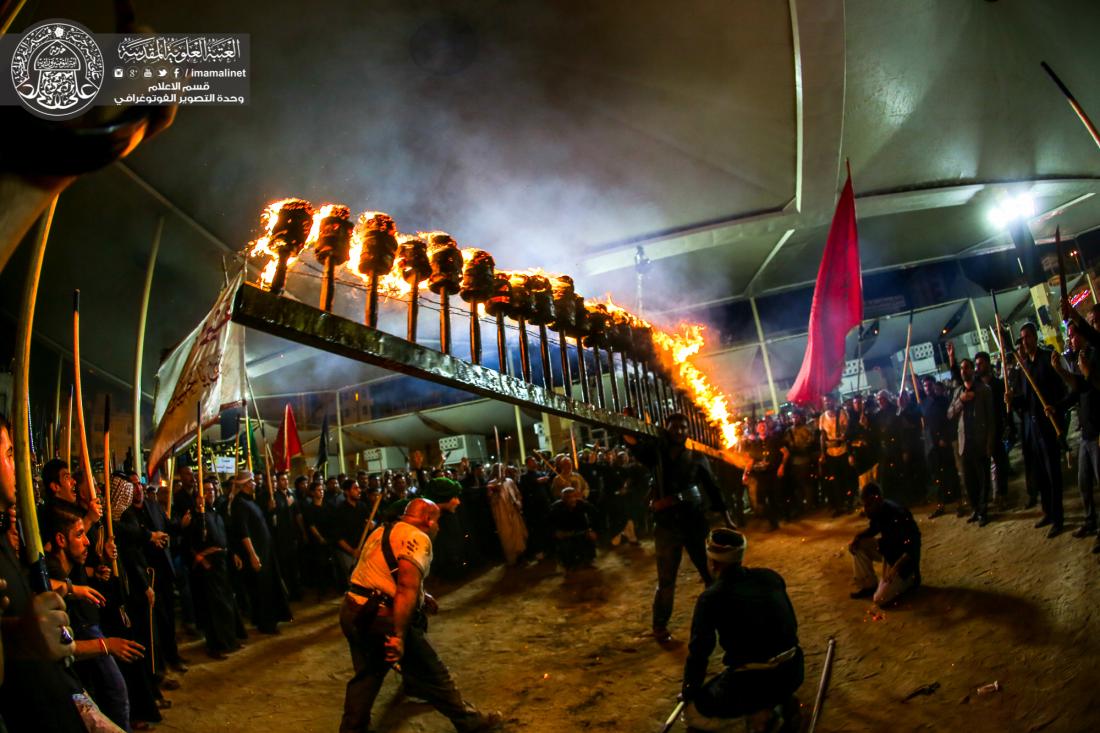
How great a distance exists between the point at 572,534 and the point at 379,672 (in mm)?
5481

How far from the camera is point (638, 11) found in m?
8.34

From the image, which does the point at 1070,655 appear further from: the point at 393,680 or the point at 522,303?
the point at 393,680

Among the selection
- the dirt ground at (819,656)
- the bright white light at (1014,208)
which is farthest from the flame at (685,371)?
the bright white light at (1014,208)

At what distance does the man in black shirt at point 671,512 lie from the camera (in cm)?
542

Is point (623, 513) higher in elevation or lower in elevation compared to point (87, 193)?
lower

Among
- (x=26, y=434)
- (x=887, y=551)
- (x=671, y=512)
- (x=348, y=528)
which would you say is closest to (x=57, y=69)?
(x=26, y=434)

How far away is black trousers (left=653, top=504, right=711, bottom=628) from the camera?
17.7 ft

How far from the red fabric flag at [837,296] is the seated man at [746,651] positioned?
480 cm

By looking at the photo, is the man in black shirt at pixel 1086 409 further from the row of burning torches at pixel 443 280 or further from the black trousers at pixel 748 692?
the row of burning torches at pixel 443 280

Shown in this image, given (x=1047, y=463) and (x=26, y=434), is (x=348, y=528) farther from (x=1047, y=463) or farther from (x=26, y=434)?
(x=1047, y=463)

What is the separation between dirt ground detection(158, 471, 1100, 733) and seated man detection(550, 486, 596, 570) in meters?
1.21

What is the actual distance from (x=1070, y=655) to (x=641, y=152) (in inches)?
367

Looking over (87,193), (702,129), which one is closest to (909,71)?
(702,129)

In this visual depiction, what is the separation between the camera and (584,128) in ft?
33.4
